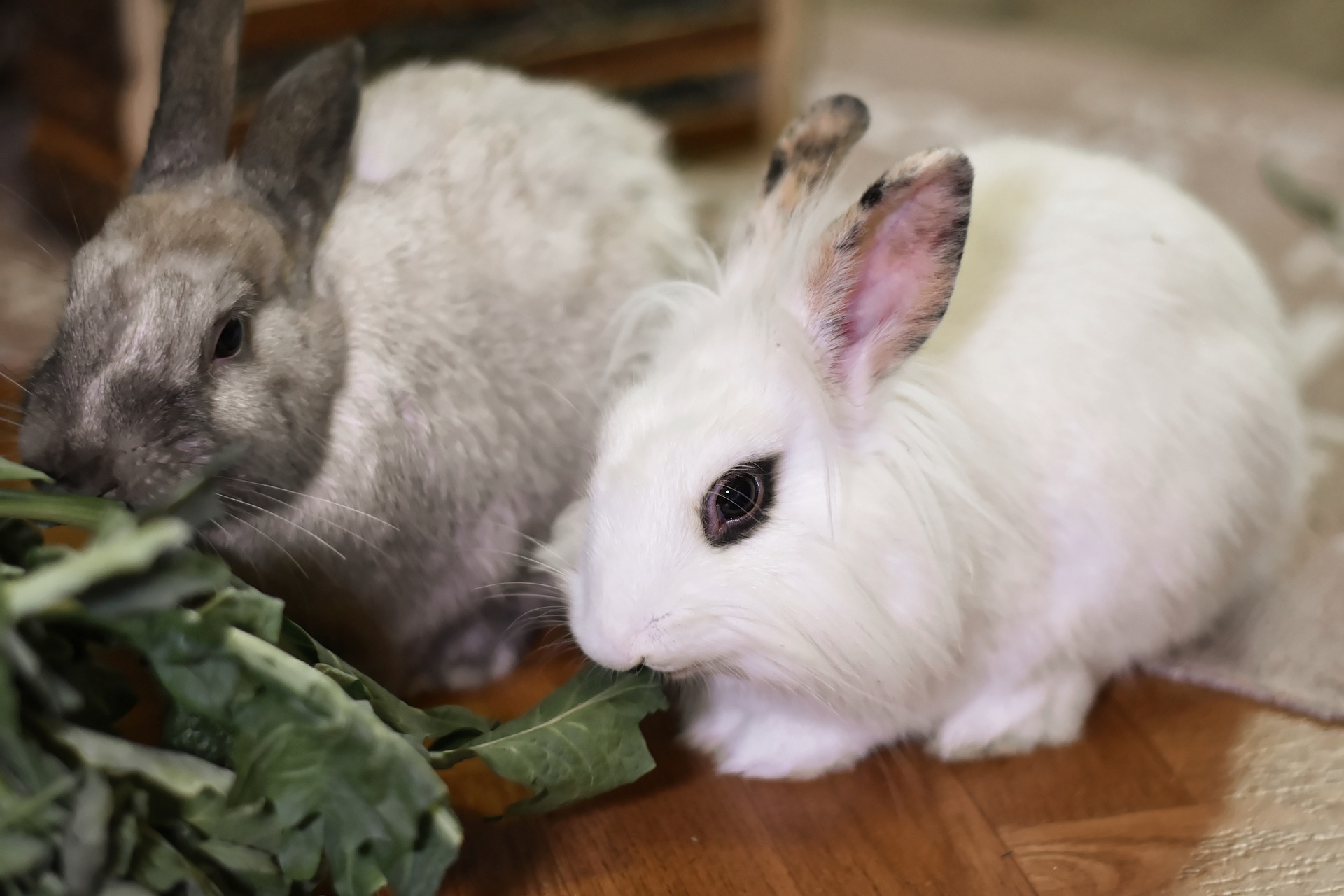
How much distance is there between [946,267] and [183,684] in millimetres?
650

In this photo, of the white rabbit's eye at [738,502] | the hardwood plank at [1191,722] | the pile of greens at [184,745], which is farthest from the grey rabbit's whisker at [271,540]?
the hardwood plank at [1191,722]

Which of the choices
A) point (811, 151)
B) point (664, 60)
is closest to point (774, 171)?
point (811, 151)

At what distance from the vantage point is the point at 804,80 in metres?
2.51

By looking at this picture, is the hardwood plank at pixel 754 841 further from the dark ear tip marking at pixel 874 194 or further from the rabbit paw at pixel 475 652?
the dark ear tip marking at pixel 874 194

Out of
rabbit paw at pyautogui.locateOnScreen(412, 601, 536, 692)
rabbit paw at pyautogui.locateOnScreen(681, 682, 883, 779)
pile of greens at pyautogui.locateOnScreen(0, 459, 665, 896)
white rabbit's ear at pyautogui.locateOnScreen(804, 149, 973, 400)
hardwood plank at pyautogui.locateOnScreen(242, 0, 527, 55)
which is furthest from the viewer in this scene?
hardwood plank at pyautogui.locateOnScreen(242, 0, 527, 55)

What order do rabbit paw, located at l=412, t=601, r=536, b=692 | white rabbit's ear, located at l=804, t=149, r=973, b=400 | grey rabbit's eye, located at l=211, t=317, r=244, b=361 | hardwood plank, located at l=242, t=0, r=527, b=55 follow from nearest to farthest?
1. white rabbit's ear, located at l=804, t=149, r=973, b=400
2. grey rabbit's eye, located at l=211, t=317, r=244, b=361
3. rabbit paw, located at l=412, t=601, r=536, b=692
4. hardwood plank, located at l=242, t=0, r=527, b=55

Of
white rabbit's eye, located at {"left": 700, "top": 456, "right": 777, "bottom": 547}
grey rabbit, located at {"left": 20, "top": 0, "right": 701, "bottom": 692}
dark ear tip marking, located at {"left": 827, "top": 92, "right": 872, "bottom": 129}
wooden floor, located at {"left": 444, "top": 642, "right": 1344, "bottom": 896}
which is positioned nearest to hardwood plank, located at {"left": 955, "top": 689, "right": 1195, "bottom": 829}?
wooden floor, located at {"left": 444, "top": 642, "right": 1344, "bottom": 896}

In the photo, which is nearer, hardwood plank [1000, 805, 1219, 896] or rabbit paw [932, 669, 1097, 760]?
hardwood plank [1000, 805, 1219, 896]

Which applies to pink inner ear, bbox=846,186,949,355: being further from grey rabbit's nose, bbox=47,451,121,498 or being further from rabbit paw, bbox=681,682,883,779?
grey rabbit's nose, bbox=47,451,121,498

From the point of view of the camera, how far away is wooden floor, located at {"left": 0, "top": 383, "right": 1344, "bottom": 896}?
3.43ft

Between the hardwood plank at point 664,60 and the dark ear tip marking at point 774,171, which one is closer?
the dark ear tip marking at point 774,171

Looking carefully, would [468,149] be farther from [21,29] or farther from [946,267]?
[21,29]

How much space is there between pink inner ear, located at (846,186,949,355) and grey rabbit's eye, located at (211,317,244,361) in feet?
1.70

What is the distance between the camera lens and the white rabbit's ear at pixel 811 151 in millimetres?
1051
